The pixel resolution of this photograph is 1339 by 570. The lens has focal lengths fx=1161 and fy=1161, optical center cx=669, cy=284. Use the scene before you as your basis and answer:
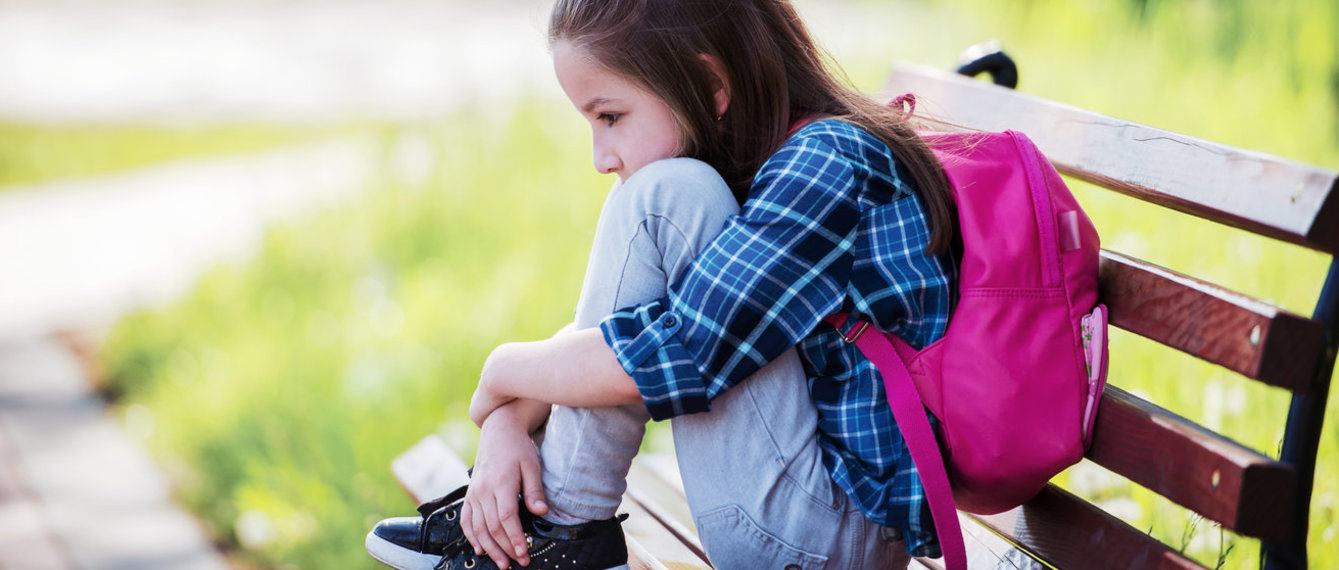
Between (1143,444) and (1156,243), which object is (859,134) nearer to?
(1143,444)

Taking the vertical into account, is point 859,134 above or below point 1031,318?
above

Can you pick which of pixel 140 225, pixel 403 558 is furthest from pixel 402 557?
pixel 140 225

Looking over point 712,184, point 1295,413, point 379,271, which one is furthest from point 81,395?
point 1295,413

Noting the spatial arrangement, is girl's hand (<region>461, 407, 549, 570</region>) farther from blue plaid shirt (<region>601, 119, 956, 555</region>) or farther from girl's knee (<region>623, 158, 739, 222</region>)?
girl's knee (<region>623, 158, 739, 222</region>)

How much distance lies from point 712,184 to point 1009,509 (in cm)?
60

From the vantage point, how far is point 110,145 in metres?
5.63

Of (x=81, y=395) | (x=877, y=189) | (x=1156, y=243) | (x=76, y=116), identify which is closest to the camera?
(x=877, y=189)

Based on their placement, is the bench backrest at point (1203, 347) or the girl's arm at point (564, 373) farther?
the girl's arm at point (564, 373)

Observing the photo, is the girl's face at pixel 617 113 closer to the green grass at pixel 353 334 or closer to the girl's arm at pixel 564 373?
the girl's arm at pixel 564 373

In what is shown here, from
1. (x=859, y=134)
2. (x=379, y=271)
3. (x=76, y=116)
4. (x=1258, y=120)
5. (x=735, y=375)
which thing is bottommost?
(x=1258, y=120)

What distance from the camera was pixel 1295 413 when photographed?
4.16 feet

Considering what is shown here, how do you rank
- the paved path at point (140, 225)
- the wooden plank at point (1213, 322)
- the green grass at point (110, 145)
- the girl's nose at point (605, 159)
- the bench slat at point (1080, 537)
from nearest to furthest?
1. the wooden plank at point (1213, 322)
2. the bench slat at point (1080, 537)
3. the girl's nose at point (605, 159)
4. the paved path at point (140, 225)
5. the green grass at point (110, 145)

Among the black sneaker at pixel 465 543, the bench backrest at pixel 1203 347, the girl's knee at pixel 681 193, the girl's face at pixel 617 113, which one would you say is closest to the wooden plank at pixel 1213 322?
the bench backrest at pixel 1203 347

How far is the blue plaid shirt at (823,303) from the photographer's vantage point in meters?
1.42
